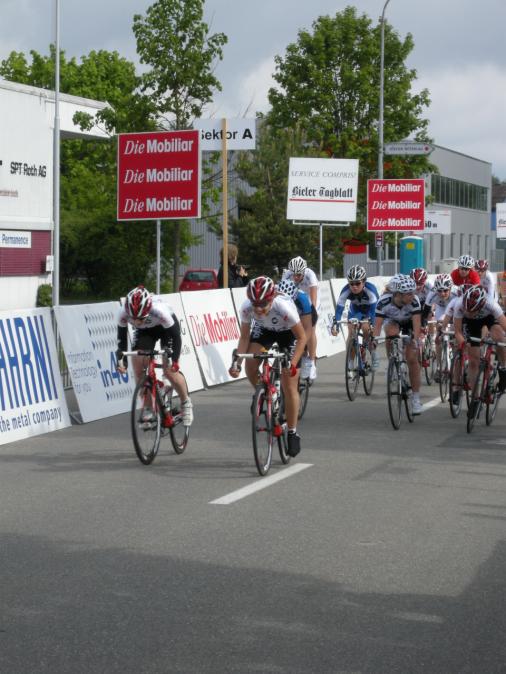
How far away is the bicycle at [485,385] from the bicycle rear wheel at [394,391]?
2.52ft

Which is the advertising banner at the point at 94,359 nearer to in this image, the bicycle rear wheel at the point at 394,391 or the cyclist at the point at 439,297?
the bicycle rear wheel at the point at 394,391

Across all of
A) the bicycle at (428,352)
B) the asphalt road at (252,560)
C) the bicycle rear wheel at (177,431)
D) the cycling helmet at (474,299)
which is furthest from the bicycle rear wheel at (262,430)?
the bicycle at (428,352)

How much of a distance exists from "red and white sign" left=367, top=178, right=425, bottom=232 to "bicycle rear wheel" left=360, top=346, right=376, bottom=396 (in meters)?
17.6

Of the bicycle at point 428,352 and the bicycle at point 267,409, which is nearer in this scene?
the bicycle at point 267,409

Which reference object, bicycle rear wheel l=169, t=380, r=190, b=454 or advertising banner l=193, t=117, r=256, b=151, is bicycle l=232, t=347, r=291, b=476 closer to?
bicycle rear wheel l=169, t=380, r=190, b=454

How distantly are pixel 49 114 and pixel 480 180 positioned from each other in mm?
59918

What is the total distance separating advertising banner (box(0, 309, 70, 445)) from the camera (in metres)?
12.2

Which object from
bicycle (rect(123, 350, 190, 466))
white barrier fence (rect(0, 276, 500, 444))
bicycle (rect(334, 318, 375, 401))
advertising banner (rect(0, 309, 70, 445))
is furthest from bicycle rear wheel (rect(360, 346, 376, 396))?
bicycle (rect(123, 350, 190, 466))

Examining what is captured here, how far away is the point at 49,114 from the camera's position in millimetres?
45281

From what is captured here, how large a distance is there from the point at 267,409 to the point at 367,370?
21.3ft

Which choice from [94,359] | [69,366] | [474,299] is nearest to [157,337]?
[69,366]

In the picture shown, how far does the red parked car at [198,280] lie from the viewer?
4744cm

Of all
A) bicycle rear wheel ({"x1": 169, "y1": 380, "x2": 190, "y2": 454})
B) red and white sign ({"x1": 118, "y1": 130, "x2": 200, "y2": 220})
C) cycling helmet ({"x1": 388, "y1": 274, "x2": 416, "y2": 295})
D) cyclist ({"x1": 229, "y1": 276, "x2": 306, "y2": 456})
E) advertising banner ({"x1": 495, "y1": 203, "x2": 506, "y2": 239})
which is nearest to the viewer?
cyclist ({"x1": 229, "y1": 276, "x2": 306, "y2": 456})

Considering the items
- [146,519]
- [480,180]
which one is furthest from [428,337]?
[480,180]
